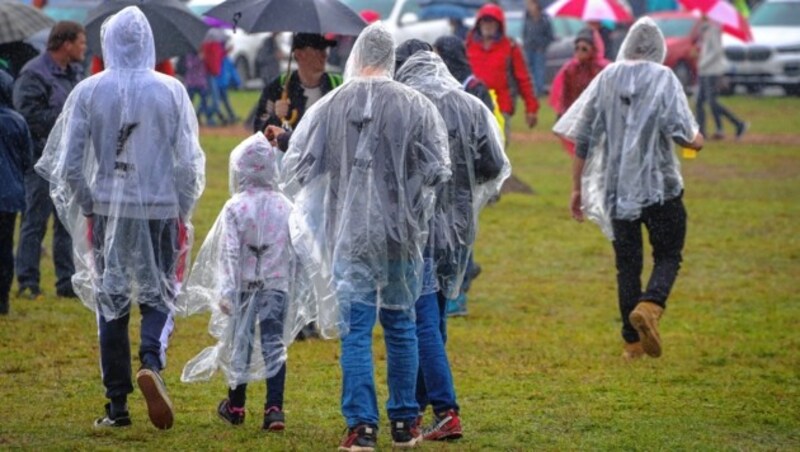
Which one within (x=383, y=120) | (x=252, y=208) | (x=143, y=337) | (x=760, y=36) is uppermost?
(x=383, y=120)

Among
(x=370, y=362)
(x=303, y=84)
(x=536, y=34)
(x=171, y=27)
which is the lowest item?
(x=536, y=34)

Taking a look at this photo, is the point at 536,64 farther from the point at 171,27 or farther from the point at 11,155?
the point at 171,27

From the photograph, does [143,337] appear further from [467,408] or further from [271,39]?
[271,39]

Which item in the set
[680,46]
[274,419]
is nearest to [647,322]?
[274,419]

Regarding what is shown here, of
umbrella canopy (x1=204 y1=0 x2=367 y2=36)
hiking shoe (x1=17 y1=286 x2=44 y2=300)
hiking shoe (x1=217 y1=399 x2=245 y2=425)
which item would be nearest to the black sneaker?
hiking shoe (x1=217 y1=399 x2=245 y2=425)

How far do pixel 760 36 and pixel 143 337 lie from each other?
2513cm

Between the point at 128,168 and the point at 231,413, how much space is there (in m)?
1.13

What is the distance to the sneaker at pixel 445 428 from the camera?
693 cm

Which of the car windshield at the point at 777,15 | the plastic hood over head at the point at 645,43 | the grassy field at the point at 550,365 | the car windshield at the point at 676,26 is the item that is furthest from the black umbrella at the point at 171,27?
the car windshield at the point at 777,15

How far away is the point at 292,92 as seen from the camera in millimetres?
8820

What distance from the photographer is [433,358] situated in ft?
22.9

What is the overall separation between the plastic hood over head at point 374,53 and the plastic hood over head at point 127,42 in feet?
3.12

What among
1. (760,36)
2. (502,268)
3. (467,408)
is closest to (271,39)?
(760,36)

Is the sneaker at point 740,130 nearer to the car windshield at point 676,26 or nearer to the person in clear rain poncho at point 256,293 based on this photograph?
the car windshield at point 676,26
